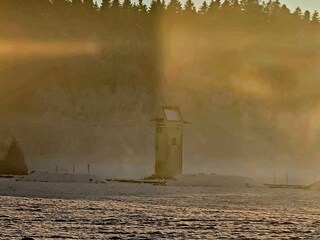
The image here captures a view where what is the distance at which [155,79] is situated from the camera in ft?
322

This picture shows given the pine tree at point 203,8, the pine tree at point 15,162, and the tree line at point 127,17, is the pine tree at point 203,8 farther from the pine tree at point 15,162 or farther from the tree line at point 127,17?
the pine tree at point 15,162

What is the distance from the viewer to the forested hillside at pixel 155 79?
8444 cm

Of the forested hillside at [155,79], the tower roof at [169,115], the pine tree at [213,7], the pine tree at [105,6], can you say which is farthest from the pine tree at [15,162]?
the pine tree at [213,7]

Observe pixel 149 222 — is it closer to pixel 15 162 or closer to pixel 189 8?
pixel 15 162

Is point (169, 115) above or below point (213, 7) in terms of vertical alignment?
below

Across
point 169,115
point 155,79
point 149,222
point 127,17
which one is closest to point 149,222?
point 149,222

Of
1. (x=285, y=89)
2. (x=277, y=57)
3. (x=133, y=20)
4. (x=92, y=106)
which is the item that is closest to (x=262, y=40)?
(x=277, y=57)

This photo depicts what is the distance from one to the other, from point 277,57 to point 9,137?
5961 cm

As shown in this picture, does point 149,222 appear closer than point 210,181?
Yes

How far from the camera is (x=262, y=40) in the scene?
122000 mm

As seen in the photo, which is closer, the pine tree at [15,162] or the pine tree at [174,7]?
the pine tree at [15,162]

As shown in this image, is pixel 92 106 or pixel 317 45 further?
pixel 317 45

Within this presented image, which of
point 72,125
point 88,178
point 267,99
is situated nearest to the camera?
point 88,178

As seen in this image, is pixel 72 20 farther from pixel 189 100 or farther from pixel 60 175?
pixel 60 175
